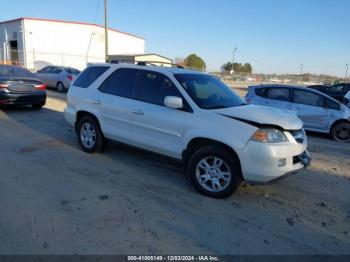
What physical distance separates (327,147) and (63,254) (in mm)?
7243

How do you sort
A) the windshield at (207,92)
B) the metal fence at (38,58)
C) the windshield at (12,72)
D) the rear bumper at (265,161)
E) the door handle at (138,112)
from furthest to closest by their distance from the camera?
the metal fence at (38,58)
the windshield at (12,72)
the door handle at (138,112)
the windshield at (207,92)
the rear bumper at (265,161)

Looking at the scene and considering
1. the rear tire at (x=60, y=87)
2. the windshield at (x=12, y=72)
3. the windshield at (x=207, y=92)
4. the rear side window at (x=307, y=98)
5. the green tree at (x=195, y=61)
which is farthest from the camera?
the green tree at (x=195, y=61)

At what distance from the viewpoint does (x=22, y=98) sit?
9.43 m

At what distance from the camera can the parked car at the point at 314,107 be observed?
8898mm

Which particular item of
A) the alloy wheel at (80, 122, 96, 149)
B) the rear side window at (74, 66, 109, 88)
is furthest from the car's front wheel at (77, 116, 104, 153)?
the rear side window at (74, 66, 109, 88)

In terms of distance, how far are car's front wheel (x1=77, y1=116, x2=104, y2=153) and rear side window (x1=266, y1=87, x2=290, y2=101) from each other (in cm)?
632

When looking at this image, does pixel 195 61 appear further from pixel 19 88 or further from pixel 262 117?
pixel 262 117

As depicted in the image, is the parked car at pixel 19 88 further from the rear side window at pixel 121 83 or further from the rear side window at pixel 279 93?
the rear side window at pixel 279 93

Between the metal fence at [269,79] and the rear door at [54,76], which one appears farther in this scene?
the metal fence at [269,79]

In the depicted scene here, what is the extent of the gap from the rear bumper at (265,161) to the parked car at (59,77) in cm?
1393

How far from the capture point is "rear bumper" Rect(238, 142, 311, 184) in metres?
3.83

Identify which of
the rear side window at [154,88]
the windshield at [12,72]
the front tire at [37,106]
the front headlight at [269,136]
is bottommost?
the front tire at [37,106]

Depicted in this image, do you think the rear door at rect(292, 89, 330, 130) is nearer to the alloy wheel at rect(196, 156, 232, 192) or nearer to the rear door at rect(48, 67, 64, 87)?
the alloy wheel at rect(196, 156, 232, 192)

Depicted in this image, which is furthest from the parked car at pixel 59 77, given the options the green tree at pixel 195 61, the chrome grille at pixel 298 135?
the green tree at pixel 195 61
